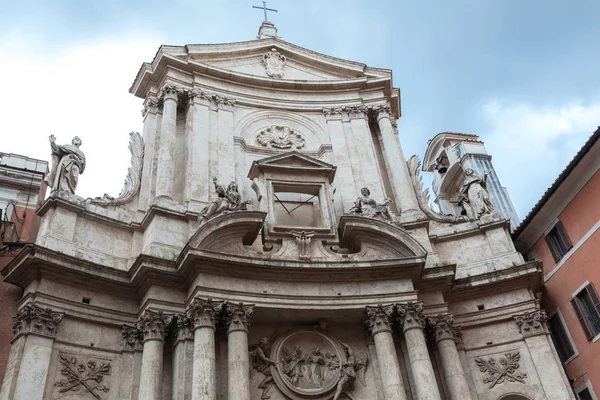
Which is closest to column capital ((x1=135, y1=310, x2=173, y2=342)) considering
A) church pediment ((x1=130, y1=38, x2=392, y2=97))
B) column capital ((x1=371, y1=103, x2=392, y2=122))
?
church pediment ((x1=130, y1=38, x2=392, y2=97))

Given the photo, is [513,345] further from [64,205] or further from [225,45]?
[225,45]

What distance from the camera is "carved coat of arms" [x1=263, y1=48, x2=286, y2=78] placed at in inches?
862

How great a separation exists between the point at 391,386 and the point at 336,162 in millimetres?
8222

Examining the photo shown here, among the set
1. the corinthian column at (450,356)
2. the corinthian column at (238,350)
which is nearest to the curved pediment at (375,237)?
the corinthian column at (450,356)

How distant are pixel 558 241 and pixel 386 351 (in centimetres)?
690

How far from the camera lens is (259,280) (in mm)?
14648

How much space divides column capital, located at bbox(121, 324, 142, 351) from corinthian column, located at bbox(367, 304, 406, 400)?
555cm

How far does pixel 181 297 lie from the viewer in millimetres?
14391

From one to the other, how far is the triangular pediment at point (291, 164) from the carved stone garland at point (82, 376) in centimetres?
705

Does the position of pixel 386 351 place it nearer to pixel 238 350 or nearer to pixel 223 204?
pixel 238 350

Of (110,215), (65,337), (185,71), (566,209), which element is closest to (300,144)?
(185,71)

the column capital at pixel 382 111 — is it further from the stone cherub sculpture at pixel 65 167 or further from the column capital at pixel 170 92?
the stone cherub sculpture at pixel 65 167

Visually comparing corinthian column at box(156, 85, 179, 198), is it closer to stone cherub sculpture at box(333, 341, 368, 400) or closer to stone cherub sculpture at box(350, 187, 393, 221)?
stone cherub sculpture at box(350, 187, 393, 221)

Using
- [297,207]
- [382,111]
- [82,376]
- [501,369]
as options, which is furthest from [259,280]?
[382,111]
